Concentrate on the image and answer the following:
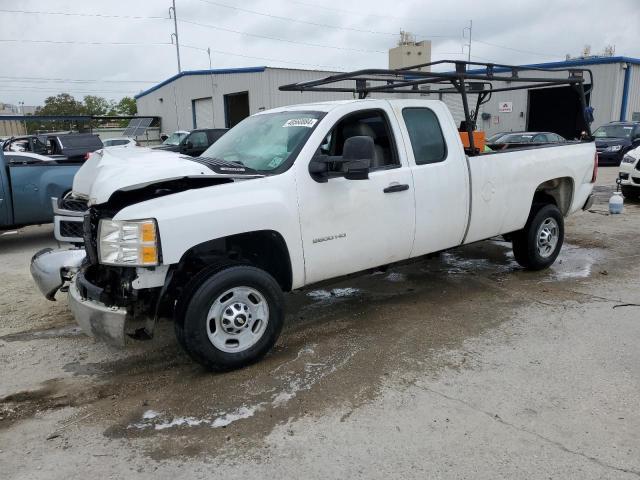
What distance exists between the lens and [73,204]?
15.9 feet

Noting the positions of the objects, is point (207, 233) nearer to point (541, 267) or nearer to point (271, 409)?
point (271, 409)

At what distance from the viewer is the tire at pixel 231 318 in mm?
3680

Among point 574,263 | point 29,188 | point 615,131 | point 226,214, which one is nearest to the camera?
point 226,214

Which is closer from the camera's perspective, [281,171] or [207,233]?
[207,233]

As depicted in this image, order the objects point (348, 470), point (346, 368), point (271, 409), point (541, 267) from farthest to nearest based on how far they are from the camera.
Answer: point (541, 267) < point (346, 368) < point (271, 409) < point (348, 470)

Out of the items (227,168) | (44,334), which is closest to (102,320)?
(227,168)

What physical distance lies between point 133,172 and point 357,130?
2.03m

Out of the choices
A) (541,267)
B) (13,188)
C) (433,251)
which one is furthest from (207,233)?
(13,188)

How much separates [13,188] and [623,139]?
65.4 feet

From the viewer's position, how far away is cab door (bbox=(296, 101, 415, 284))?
4.20m

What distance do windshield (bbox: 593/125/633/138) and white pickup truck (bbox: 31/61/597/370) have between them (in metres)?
17.6

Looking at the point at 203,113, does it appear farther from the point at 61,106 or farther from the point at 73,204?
the point at 61,106

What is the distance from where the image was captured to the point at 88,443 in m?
3.20

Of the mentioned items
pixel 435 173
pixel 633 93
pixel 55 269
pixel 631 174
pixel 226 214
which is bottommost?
pixel 631 174
